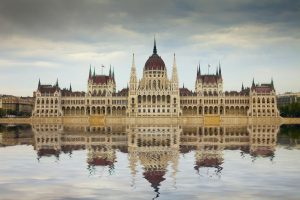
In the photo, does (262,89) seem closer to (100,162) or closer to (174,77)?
(174,77)

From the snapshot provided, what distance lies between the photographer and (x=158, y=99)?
17438 centimetres

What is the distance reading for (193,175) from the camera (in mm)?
30250

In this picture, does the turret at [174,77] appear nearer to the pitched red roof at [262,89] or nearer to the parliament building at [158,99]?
the parliament building at [158,99]

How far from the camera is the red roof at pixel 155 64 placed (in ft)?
602

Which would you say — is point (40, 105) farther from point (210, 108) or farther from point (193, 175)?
point (193, 175)

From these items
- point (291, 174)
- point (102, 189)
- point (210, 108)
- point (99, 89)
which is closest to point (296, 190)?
point (291, 174)

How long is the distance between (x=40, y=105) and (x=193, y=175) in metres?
155

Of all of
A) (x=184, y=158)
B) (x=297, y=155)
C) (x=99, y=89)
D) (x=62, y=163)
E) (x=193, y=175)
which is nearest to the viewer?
(x=193, y=175)

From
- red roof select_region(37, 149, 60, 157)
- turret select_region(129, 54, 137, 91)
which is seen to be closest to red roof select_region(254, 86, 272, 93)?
turret select_region(129, 54, 137, 91)

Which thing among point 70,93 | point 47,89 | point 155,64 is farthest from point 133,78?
point 47,89

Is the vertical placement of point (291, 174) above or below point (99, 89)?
below

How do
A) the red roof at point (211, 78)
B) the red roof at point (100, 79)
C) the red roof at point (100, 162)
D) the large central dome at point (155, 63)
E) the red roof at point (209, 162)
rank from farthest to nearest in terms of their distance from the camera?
the red roof at point (100, 79)
the red roof at point (211, 78)
the large central dome at point (155, 63)
the red roof at point (100, 162)
the red roof at point (209, 162)

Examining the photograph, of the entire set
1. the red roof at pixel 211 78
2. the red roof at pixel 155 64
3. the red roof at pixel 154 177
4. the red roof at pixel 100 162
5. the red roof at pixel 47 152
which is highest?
the red roof at pixel 155 64

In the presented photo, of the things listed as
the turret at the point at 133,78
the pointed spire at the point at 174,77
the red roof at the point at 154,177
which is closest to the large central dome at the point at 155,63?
the pointed spire at the point at 174,77
